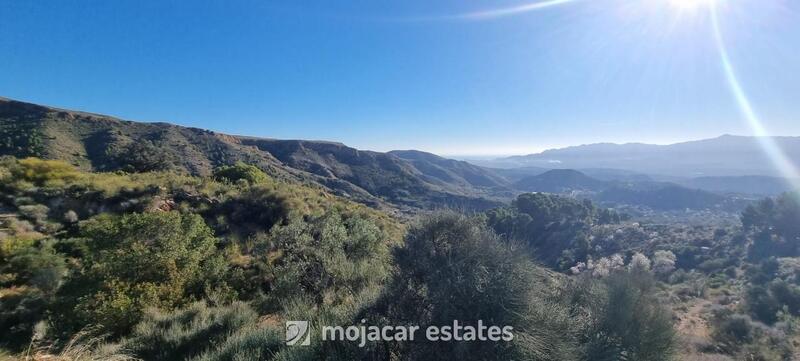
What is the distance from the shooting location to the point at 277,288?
777cm

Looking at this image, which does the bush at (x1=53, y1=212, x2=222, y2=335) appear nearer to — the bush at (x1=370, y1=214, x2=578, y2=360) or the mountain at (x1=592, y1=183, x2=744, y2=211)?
the bush at (x1=370, y1=214, x2=578, y2=360)

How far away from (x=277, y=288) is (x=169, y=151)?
1917 inches

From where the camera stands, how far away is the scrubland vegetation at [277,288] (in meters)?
4.64

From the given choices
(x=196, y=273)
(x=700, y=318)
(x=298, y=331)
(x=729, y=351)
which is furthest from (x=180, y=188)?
(x=700, y=318)

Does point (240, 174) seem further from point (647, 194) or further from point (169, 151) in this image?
point (647, 194)

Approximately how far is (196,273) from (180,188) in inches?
378

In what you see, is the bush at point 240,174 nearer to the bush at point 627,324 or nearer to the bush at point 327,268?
the bush at point 327,268

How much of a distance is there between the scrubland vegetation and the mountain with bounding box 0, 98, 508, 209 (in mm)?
1864

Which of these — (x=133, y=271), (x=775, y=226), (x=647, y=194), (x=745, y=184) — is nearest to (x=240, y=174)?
(x=133, y=271)

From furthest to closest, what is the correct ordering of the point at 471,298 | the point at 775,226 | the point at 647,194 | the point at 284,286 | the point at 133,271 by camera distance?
the point at 647,194 → the point at 775,226 → the point at 133,271 → the point at 284,286 → the point at 471,298

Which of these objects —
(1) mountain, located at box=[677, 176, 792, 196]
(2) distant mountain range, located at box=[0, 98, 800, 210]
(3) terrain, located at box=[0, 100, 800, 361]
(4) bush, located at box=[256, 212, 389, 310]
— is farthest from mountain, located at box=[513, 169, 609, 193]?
(4) bush, located at box=[256, 212, 389, 310]

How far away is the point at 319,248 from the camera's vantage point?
915cm

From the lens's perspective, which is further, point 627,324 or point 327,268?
point 327,268

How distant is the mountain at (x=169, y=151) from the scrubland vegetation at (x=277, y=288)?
1864mm
